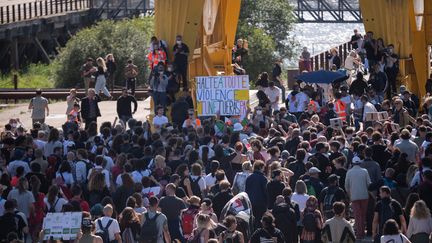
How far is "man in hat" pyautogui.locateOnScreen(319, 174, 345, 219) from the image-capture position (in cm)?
2256

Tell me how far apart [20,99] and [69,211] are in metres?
28.5

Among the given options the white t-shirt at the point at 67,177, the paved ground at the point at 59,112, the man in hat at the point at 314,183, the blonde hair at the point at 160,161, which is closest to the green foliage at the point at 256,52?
the paved ground at the point at 59,112

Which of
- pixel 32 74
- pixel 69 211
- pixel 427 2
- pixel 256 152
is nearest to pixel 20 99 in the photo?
pixel 427 2

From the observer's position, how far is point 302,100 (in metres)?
33.7

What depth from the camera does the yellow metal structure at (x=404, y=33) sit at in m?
37.5

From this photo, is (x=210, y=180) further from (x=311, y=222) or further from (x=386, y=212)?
(x=386, y=212)

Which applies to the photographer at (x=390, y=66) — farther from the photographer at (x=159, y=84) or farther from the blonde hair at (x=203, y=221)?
the blonde hair at (x=203, y=221)

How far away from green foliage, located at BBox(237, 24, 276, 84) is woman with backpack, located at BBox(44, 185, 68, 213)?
1526 inches

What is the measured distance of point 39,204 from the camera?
23.1 m

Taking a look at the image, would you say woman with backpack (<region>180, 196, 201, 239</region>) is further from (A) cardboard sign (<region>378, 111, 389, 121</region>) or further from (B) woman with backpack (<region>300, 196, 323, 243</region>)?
(A) cardboard sign (<region>378, 111, 389, 121</region>)

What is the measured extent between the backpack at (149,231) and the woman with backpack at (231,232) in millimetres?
1049

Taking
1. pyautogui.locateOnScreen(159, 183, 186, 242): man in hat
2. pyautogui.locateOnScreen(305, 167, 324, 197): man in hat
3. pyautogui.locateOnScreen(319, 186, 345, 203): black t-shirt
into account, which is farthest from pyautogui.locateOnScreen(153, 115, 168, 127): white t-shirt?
pyautogui.locateOnScreen(159, 183, 186, 242): man in hat

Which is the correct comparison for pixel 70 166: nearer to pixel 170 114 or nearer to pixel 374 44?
pixel 170 114

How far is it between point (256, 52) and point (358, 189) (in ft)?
128
